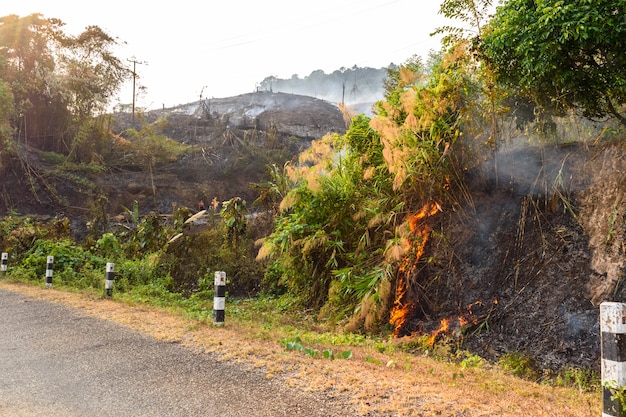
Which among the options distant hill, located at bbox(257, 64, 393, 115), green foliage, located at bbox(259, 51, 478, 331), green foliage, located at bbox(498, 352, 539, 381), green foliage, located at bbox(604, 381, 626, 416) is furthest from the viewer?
distant hill, located at bbox(257, 64, 393, 115)

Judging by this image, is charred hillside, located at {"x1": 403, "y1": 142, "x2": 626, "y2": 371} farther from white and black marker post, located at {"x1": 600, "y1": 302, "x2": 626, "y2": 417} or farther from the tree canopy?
the tree canopy

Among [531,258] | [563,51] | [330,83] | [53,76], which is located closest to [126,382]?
[531,258]

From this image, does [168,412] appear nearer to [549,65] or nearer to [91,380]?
[91,380]

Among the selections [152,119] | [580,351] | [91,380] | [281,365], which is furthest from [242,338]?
[152,119]

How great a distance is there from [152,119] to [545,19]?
34.6m

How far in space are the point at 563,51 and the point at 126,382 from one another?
5.99 meters

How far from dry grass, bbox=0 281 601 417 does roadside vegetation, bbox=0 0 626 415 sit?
0.70 ft

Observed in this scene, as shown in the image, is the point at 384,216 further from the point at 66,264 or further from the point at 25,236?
the point at 25,236

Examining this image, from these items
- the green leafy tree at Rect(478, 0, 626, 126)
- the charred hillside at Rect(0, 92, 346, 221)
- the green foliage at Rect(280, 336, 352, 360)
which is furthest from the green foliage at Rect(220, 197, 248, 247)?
the charred hillside at Rect(0, 92, 346, 221)

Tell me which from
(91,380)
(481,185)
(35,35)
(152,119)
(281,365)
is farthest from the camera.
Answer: (152,119)

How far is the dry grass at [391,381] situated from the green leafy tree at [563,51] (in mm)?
3679

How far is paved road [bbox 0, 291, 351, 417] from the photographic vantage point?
381cm

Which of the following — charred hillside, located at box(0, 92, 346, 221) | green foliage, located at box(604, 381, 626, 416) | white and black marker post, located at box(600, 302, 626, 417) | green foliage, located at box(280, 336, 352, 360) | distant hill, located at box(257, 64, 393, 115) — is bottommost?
green foliage, located at box(280, 336, 352, 360)

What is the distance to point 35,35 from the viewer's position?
2342 cm
